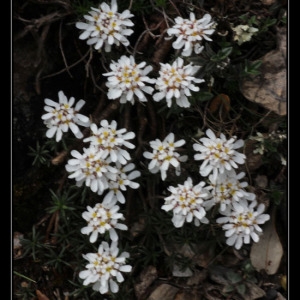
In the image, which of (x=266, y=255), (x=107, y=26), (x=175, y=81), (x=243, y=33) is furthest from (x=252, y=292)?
(x=107, y=26)

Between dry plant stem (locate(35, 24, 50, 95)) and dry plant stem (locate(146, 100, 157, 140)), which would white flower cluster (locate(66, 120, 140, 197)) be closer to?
dry plant stem (locate(146, 100, 157, 140))

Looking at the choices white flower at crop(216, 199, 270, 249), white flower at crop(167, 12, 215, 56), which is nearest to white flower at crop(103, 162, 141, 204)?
white flower at crop(216, 199, 270, 249)

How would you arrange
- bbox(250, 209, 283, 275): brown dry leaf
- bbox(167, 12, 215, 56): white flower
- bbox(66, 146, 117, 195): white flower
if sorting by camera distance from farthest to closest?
bbox(250, 209, 283, 275): brown dry leaf
bbox(167, 12, 215, 56): white flower
bbox(66, 146, 117, 195): white flower

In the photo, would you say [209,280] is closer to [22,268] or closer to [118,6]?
[22,268]

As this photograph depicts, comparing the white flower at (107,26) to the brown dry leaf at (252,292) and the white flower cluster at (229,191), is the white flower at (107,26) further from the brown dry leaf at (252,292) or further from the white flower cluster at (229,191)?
the brown dry leaf at (252,292)

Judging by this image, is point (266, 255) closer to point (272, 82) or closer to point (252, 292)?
point (252, 292)

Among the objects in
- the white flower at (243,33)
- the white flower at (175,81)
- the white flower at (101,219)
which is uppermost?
the white flower at (243,33)

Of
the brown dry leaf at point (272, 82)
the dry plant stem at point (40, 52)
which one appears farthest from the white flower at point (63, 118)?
the brown dry leaf at point (272, 82)
